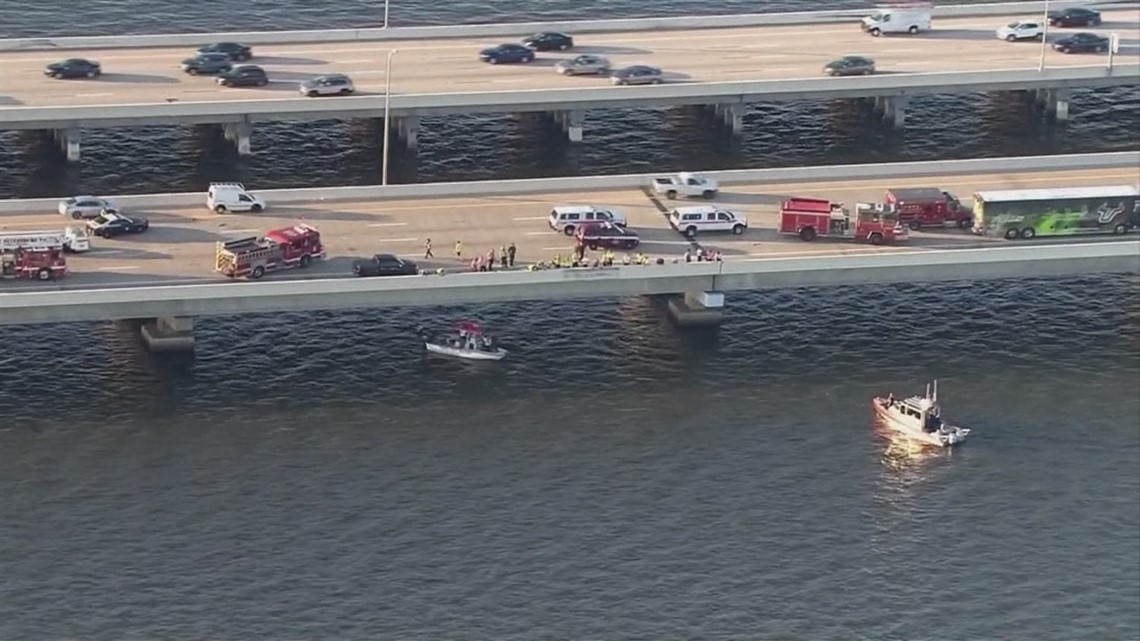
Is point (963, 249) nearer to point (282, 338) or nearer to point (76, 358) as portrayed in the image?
point (282, 338)

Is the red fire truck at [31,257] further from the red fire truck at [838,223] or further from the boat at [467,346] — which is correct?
the red fire truck at [838,223]

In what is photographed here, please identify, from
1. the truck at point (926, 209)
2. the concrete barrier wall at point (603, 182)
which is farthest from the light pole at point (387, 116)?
the truck at point (926, 209)

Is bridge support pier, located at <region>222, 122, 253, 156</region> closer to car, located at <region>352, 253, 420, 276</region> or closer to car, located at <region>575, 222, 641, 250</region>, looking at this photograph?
car, located at <region>352, 253, 420, 276</region>

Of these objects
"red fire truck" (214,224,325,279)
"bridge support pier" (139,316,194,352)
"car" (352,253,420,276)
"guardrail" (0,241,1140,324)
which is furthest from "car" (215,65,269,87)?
"bridge support pier" (139,316,194,352)

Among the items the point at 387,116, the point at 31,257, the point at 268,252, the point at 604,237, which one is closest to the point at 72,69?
the point at 387,116

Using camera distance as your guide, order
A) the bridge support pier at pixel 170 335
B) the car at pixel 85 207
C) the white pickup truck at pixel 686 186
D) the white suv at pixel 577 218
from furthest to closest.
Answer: the white pickup truck at pixel 686 186 < the car at pixel 85 207 < the white suv at pixel 577 218 < the bridge support pier at pixel 170 335
